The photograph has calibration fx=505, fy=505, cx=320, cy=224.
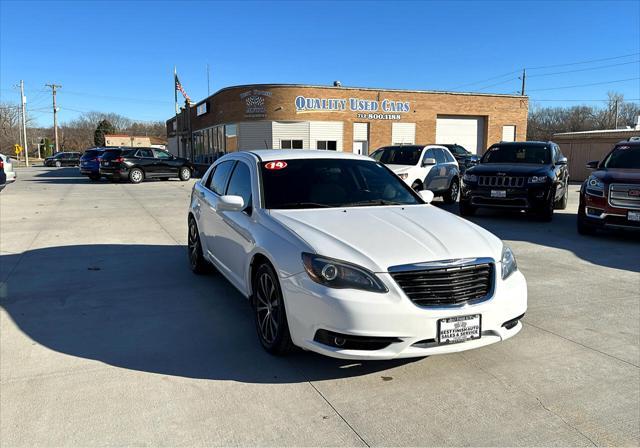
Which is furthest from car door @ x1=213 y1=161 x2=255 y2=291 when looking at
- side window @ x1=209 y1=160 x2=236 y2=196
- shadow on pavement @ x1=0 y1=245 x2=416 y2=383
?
shadow on pavement @ x1=0 y1=245 x2=416 y2=383

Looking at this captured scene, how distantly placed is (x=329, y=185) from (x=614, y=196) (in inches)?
253

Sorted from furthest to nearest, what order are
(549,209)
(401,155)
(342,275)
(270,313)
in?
(401,155) < (549,209) < (270,313) < (342,275)

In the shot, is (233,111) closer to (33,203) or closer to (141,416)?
(33,203)

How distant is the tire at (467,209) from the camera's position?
38.5 ft

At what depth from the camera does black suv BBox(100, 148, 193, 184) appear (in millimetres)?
24750

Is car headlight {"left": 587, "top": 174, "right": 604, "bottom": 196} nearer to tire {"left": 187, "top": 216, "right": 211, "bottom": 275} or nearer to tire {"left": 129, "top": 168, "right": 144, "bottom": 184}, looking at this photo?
tire {"left": 187, "top": 216, "right": 211, "bottom": 275}

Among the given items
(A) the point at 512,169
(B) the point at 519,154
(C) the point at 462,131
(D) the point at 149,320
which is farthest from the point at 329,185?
(C) the point at 462,131

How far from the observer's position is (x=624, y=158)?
985 cm

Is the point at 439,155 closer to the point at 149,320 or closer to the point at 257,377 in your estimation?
the point at 149,320

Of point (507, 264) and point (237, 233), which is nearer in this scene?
point (507, 264)

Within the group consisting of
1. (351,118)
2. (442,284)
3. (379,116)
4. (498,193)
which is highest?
(379,116)

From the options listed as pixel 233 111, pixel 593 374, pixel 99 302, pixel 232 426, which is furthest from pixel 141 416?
pixel 233 111

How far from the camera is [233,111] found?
35.2m

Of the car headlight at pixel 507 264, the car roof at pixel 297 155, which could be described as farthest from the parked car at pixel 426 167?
the car headlight at pixel 507 264
